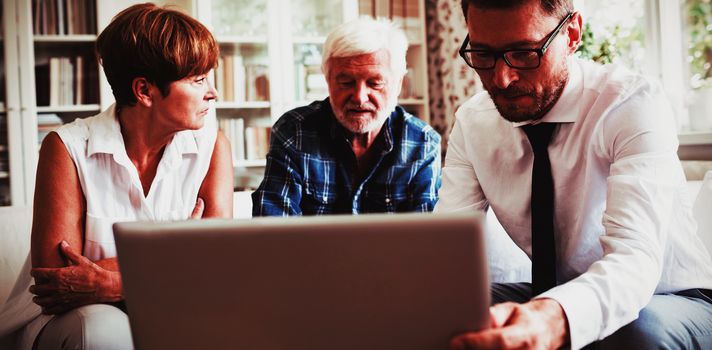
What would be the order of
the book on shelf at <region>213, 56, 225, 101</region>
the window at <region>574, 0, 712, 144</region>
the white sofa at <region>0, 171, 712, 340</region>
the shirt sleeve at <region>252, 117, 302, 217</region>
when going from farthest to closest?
the book on shelf at <region>213, 56, 225, 101</region> < the window at <region>574, 0, 712, 144</region> < the shirt sleeve at <region>252, 117, 302, 217</region> < the white sofa at <region>0, 171, 712, 340</region>

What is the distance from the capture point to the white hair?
1.89 metres

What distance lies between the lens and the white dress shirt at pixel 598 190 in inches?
37.3

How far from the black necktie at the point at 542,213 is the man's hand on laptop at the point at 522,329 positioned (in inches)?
15.5

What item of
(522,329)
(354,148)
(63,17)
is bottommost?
(522,329)

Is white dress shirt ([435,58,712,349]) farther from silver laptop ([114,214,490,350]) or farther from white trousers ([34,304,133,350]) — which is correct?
white trousers ([34,304,133,350])

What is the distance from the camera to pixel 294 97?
375 centimetres

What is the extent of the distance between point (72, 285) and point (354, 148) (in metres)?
0.87

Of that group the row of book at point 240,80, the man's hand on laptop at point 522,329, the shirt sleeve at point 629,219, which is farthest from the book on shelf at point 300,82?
the man's hand on laptop at point 522,329

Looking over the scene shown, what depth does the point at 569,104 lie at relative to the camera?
129 centimetres

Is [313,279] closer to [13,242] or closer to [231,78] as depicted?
[13,242]

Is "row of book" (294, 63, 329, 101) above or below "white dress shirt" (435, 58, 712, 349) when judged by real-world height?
above

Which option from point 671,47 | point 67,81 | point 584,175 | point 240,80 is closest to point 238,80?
point 240,80

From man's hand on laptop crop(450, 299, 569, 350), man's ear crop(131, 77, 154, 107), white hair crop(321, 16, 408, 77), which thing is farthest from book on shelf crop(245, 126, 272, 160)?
man's hand on laptop crop(450, 299, 569, 350)

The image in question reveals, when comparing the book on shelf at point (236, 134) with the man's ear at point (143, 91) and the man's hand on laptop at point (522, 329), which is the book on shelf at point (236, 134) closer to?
the man's ear at point (143, 91)
